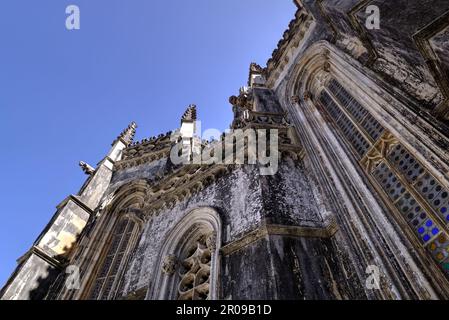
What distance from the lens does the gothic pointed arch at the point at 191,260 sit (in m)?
5.73

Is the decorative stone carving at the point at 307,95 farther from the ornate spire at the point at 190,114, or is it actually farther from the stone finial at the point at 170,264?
the ornate spire at the point at 190,114

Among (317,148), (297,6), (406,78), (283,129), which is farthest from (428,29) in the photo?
(297,6)

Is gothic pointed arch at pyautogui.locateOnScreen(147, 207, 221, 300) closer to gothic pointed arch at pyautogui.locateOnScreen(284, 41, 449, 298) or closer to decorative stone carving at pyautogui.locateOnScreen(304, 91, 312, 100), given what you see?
gothic pointed arch at pyautogui.locateOnScreen(284, 41, 449, 298)

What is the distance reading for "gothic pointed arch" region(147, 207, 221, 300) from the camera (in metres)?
5.73

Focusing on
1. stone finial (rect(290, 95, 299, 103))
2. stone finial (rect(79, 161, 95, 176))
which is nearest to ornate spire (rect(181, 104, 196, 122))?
stone finial (rect(79, 161, 95, 176))

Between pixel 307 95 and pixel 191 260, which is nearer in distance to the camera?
pixel 191 260

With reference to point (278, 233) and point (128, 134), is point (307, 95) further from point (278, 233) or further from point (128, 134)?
point (128, 134)

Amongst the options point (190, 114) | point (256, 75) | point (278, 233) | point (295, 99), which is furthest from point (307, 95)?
point (190, 114)

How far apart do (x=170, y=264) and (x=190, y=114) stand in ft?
43.8

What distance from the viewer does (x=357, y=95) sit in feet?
23.3

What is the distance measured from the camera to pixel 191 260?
6.59 metres

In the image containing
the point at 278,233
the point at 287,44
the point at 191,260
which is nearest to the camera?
the point at 278,233

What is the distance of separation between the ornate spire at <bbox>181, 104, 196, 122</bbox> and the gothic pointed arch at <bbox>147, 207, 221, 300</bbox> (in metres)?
11.1
